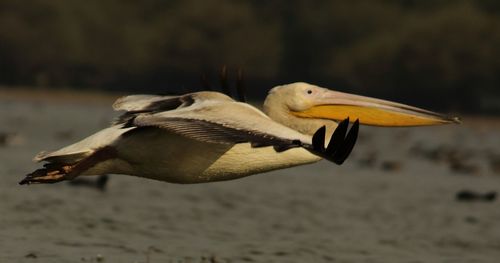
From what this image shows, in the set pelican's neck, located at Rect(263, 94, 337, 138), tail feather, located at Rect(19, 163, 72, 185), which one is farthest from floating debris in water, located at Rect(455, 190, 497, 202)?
tail feather, located at Rect(19, 163, 72, 185)

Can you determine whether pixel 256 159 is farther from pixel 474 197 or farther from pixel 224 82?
pixel 474 197

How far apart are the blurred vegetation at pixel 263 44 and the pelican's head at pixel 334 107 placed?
6233 cm

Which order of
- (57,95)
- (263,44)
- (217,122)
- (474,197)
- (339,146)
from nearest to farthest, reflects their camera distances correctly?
(339,146), (217,122), (474,197), (57,95), (263,44)

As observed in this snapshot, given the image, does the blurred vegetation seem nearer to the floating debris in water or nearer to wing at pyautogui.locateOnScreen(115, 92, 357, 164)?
the floating debris in water

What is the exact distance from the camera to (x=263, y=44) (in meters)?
82.8

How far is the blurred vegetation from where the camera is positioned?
71.2m

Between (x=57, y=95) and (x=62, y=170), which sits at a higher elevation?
(x=57, y=95)

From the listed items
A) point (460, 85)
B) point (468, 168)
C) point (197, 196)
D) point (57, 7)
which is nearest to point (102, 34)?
point (57, 7)

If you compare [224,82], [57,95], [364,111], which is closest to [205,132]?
[364,111]

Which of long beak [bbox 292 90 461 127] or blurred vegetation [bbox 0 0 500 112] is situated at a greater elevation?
blurred vegetation [bbox 0 0 500 112]

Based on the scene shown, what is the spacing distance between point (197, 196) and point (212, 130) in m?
10.1

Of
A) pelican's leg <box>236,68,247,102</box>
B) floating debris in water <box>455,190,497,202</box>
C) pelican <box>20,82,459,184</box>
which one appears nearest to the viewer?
pelican <box>20,82,459,184</box>

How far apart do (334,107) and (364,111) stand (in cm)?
21

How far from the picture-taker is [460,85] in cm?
6969
